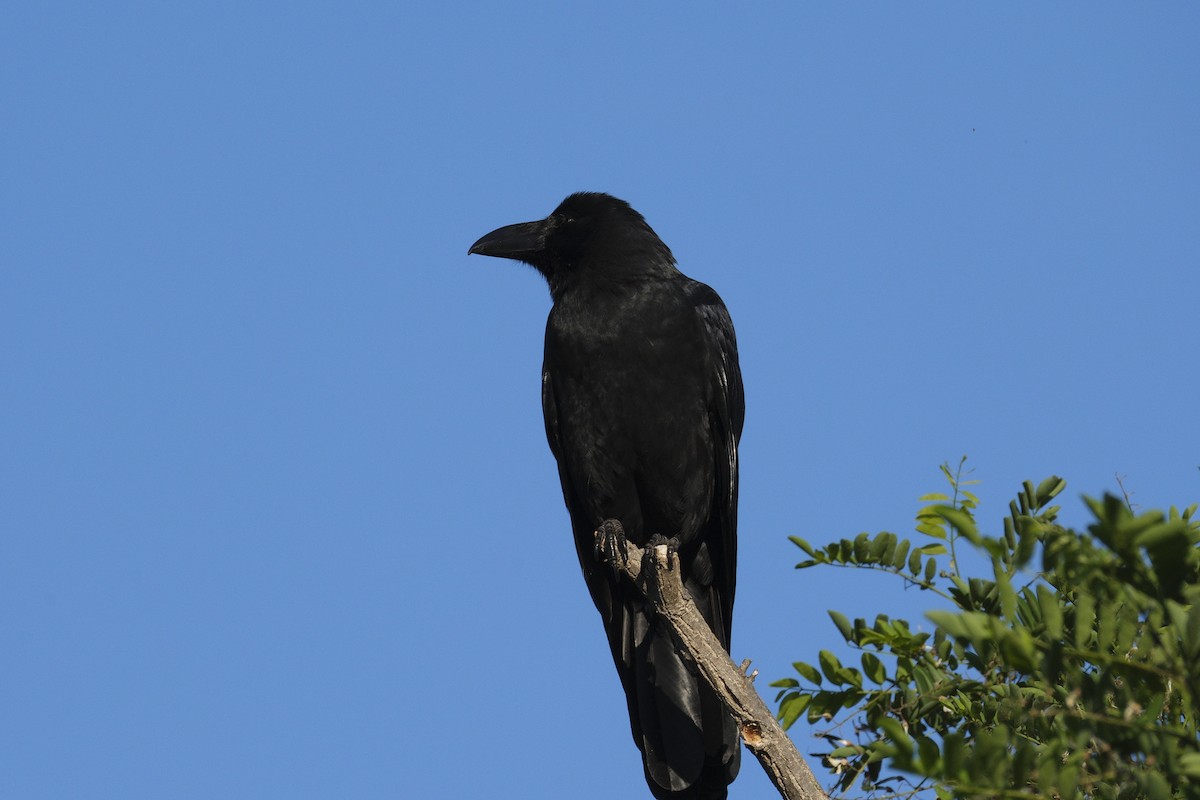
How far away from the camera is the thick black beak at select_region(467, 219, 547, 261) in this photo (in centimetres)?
732

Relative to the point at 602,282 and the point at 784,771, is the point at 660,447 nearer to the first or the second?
the point at 602,282

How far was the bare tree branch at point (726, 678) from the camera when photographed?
3.46 meters

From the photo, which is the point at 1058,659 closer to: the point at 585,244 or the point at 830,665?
the point at 830,665

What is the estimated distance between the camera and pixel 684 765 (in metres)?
5.53

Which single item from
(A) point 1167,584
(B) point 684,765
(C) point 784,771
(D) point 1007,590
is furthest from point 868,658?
(B) point 684,765

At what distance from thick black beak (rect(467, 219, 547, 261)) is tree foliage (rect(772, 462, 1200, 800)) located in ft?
15.2

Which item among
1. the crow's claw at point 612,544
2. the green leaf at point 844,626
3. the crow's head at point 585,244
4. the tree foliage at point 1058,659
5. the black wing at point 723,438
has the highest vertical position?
the crow's head at point 585,244

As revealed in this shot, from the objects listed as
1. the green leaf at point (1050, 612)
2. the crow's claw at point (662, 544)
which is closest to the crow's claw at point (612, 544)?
the crow's claw at point (662, 544)

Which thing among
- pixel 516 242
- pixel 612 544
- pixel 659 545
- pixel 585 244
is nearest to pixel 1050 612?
pixel 659 545

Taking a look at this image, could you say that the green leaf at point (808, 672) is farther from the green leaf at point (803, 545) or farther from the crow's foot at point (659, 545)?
the crow's foot at point (659, 545)

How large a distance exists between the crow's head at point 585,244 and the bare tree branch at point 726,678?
1786 mm

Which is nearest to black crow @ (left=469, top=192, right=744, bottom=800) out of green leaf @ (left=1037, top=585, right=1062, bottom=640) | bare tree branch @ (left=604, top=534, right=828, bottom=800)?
bare tree branch @ (left=604, top=534, right=828, bottom=800)

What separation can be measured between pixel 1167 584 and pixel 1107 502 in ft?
0.72

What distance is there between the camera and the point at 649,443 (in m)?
6.08
